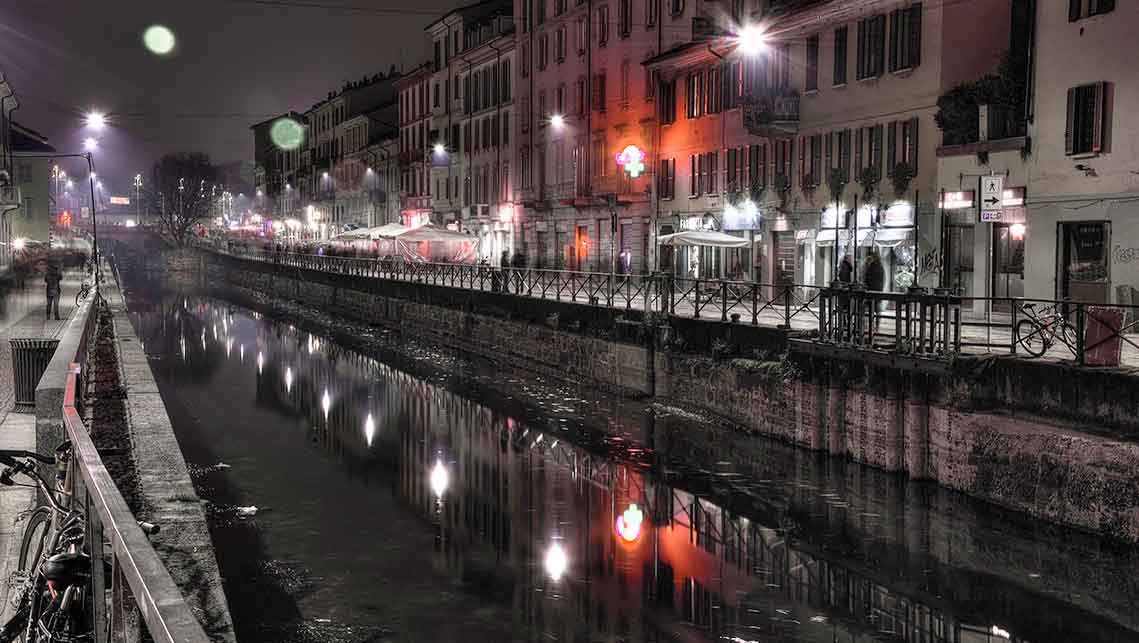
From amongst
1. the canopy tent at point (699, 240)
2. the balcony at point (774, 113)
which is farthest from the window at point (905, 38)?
the canopy tent at point (699, 240)

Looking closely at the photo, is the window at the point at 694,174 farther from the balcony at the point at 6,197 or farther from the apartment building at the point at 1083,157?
the balcony at the point at 6,197

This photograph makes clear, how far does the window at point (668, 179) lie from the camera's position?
131 feet

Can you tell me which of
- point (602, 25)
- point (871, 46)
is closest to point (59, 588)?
point (871, 46)

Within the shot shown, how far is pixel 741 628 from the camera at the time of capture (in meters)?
11.2

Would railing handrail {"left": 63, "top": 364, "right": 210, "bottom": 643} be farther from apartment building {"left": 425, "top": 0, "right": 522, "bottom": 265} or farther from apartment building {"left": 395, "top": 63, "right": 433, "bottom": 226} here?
apartment building {"left": 395, "top": 63, "right": 433, "bottom": 226}

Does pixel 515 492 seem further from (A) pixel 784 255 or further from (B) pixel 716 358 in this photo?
(A) pixel 784 255

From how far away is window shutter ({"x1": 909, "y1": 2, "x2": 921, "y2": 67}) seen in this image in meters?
26.7

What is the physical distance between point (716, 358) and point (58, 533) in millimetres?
17935

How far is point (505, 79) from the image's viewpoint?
58469 millimetres

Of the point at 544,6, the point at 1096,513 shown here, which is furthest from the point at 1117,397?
the point at 544,6

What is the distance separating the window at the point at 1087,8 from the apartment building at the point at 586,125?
673 inches

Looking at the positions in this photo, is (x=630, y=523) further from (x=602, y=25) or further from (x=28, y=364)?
(x=602, y=25)

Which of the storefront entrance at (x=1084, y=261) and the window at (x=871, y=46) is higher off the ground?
the window at (x=871, y=46)

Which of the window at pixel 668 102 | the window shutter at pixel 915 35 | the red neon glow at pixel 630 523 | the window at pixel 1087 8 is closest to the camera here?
the red neon glow at pixel 630 523
